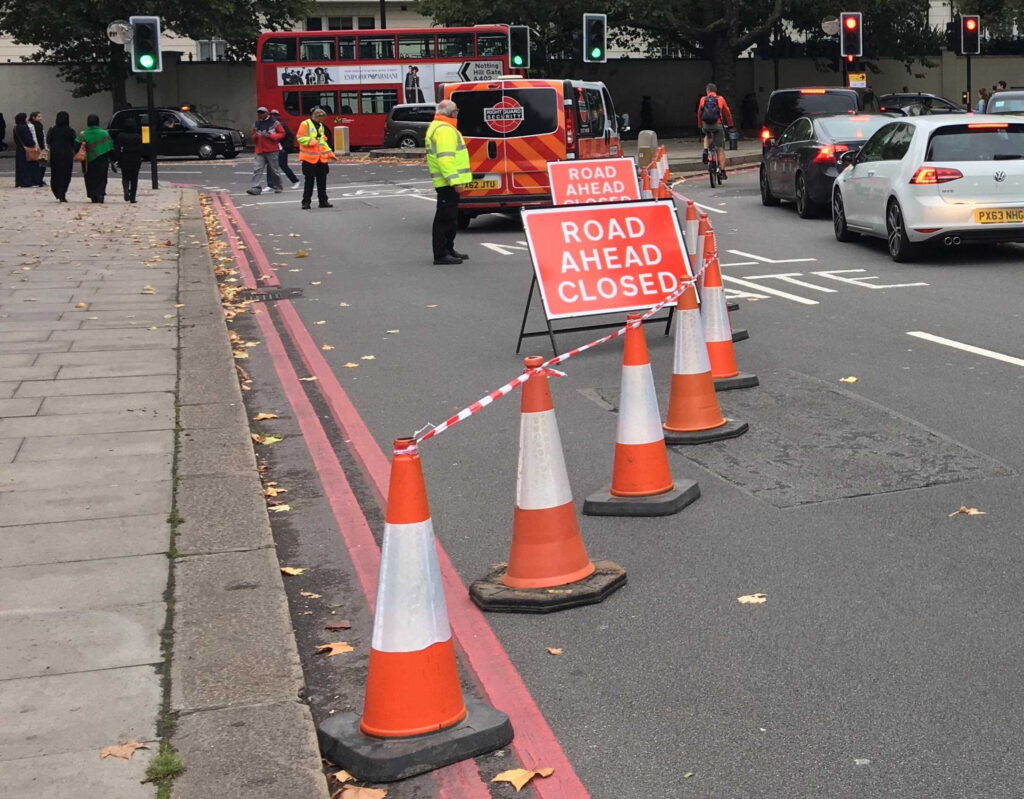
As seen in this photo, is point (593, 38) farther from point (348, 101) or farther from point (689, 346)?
point (689, 346)

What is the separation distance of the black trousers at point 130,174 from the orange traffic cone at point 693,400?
2130cm

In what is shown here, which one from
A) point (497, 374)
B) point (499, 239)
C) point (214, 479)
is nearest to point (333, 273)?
point (499, 239)

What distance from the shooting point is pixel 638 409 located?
651 centimetres

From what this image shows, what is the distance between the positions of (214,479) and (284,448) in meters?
1.04

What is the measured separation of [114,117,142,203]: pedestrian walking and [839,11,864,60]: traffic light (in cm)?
1357

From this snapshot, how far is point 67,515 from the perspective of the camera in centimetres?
647

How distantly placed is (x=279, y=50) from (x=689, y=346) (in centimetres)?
4421

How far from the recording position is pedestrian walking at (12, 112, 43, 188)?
32.2 meters

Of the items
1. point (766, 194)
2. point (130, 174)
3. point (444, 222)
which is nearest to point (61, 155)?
point (130, 174)

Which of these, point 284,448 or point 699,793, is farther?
point 284,448

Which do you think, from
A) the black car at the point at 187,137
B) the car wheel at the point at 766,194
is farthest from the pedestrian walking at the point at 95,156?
the black car at the point at 187,137

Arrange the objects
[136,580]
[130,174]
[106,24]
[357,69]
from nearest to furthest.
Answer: [136,580] → [130,174] → [357,69] → [106,24]

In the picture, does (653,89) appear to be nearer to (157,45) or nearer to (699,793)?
(157,45)

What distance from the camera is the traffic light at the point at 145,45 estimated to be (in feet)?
88.2
